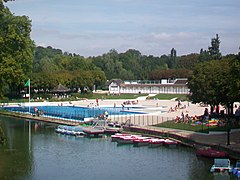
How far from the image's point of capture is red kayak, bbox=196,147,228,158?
34656mm

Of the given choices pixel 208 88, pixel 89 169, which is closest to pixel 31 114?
pixel 208 88

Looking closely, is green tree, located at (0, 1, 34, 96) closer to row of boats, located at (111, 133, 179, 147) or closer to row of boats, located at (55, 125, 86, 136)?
row of boats, located at (111, 133, 179, 147)

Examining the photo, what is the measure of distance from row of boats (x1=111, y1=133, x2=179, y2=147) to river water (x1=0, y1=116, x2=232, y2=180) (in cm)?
89

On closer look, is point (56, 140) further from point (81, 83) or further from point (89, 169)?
point (81, 83)

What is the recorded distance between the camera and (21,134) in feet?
169

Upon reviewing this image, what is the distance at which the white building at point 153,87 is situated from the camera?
115037mm

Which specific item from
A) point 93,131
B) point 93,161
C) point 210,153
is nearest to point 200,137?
point 210,153

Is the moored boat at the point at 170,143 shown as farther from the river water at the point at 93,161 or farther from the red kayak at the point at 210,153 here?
the red kayak at the point at 210,153

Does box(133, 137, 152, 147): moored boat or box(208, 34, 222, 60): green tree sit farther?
box(208, 34, 222, 60): green tree

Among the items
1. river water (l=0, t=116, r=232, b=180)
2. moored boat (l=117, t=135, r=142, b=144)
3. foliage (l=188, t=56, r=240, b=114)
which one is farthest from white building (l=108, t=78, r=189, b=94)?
river water (l=0, t=116, r=232, b=180)

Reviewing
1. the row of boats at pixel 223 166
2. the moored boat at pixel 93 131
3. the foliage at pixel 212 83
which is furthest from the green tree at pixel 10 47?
the foliage at pixel 212 83

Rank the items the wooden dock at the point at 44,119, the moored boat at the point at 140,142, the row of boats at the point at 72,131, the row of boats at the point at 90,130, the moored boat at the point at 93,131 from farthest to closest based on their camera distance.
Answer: the wooden dock at the point at 44,119 → the row of boats at the point at 72,131 → the row of boats at the point at 90,130 → the moored boat at the point at 93,131 → the moored boat at the point at 140,142

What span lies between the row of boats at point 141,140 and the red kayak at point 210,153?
18.2 ft

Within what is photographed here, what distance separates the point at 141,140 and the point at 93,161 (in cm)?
872
